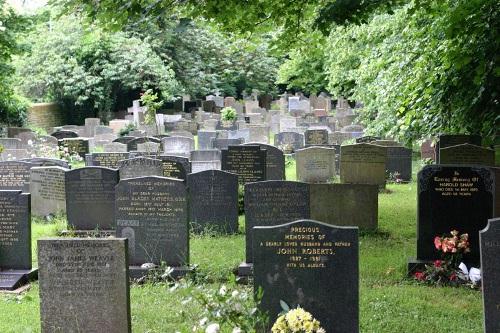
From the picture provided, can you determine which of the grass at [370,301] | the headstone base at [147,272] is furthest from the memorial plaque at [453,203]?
the headstone base at [147,272]

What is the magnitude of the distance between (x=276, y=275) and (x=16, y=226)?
447 cm

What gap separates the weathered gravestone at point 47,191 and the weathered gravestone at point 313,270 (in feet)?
23.8

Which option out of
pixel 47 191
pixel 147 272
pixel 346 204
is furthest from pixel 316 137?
pixel 147 272

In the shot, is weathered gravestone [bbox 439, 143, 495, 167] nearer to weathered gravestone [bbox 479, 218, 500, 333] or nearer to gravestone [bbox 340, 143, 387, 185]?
gravestone [bbox 340, 143, 387, 185]

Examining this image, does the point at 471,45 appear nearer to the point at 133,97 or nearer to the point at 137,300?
the point at 137,300

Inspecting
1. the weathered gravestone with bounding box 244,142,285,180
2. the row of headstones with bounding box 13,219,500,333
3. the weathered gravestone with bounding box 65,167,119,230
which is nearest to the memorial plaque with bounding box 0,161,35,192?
the weathered gravestone with bounding box 65,167,119,230

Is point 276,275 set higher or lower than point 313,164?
lower

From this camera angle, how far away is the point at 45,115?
1437 inches

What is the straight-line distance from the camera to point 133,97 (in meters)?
41.0

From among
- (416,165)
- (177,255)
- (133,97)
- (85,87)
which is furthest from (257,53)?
(177,255)

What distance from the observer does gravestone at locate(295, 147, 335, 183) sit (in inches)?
652

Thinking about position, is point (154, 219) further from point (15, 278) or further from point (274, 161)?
point (274, 161)

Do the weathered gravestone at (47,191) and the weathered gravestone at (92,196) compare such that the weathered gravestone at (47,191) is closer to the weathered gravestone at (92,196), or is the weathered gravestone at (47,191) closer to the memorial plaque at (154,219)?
the weathered gravestone at (92,196)

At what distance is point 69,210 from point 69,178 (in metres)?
0.55
